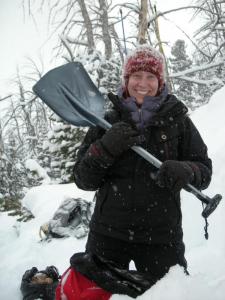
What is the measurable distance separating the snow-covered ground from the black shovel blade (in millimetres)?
1145

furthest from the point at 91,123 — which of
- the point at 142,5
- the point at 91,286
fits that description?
the point at 142,5

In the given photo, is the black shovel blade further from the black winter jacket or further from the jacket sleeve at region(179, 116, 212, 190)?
the jacket sleeve at region(179, 116, 212, 190)

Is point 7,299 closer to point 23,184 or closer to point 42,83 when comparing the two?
point 42,83

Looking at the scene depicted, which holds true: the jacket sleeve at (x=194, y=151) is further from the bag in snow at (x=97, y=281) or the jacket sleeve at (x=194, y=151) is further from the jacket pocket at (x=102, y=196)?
the bag in snow at (x=97, y=281)

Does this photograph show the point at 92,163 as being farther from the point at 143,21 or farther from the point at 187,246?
the point at 143,21

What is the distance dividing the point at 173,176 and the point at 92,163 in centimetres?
46

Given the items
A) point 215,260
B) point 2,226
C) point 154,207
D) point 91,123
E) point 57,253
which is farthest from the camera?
point 2,226

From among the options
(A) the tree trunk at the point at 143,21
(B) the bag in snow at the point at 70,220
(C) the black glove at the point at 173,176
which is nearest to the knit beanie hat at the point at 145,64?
(C) the black glove at the point at 173,176

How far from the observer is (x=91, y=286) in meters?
1.90

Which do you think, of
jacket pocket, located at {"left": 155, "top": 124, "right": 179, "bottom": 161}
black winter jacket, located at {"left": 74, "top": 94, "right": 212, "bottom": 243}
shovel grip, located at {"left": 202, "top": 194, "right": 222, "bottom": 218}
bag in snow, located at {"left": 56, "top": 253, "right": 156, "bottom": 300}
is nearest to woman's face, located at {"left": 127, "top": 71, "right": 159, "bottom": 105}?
black winter jacket, located at {"left": 74, "top": 94, "right": 212, "bottom": 243}

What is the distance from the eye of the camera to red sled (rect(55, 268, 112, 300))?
73.4 inches

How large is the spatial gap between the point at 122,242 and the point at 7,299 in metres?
2.04

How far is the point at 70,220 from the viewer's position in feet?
18.2

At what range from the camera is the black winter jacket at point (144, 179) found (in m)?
1.99
